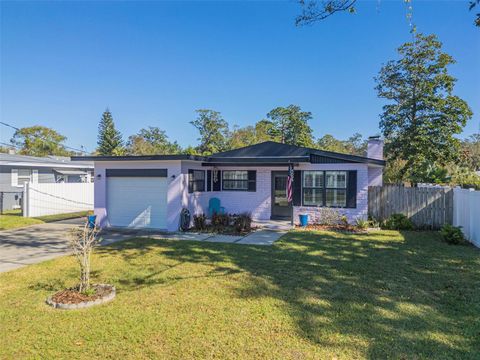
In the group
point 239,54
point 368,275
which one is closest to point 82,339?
point 368,275

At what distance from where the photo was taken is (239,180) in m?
14.8

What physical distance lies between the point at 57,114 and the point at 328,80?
2451cm

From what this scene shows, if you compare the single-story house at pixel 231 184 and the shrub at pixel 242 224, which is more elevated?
the single-story house at pixel 231 184

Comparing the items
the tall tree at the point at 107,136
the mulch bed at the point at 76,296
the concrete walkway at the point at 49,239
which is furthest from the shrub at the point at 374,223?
the tall tree at the point at 107,136

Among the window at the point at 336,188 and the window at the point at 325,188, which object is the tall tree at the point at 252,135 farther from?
the window at the point at 336,188

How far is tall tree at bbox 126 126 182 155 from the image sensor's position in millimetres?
47094

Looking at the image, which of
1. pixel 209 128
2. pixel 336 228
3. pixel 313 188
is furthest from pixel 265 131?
pixel 336 228

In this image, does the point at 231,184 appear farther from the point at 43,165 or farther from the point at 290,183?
the point at 43,165

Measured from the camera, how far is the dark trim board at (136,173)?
11836 millimetres

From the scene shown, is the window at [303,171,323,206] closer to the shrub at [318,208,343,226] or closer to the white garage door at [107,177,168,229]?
the shrub at [318,208,343,226]

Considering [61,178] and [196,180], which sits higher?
[61,178]

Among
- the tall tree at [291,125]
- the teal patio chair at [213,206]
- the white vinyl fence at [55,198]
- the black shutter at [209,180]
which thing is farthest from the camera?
the tall tree at [291,125]

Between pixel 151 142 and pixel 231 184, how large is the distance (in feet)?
129

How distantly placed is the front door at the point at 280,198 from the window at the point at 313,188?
1.33 metres
